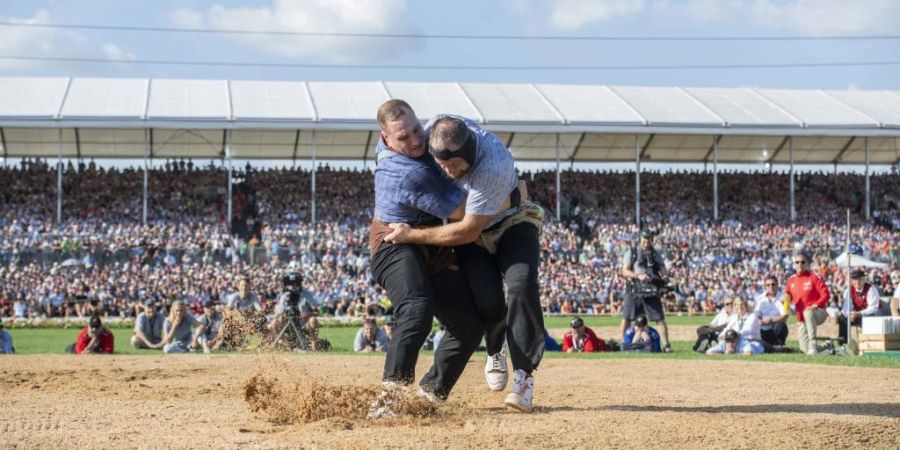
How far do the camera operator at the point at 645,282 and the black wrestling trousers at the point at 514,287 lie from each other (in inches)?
389

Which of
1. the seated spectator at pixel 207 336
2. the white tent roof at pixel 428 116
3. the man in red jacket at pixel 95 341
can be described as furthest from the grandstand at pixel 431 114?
the man in red jacket at pixel 95 341

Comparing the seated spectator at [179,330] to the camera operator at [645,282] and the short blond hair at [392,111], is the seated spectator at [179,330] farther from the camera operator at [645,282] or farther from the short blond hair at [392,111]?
the short blond hair at [392,111]

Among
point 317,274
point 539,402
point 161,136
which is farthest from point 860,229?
point 539,402

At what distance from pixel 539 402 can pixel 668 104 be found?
37.7 m

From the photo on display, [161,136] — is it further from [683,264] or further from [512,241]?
[512,241]

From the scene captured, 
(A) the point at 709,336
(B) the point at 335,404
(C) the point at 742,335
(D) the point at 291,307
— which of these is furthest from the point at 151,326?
(B) the point at 335,404

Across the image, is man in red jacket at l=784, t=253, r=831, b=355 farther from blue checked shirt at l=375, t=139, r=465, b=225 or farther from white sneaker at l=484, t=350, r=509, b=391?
blue checked shirt at l=375, t=139, r=465, b=225

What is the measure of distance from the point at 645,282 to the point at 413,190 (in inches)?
418

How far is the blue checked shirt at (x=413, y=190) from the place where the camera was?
6.24 meters

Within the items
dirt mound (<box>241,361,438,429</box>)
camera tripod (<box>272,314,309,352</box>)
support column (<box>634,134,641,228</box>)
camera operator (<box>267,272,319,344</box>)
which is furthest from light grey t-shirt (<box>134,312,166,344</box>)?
support column (<box>634,134,641,228</box>)

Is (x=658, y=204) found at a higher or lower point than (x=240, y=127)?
lower

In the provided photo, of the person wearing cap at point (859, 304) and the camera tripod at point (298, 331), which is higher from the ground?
the person wearing cap at point (859, 304)

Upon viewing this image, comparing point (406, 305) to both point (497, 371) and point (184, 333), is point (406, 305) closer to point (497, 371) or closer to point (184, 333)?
point (497, 371)

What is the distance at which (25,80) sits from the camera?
1642 inches
